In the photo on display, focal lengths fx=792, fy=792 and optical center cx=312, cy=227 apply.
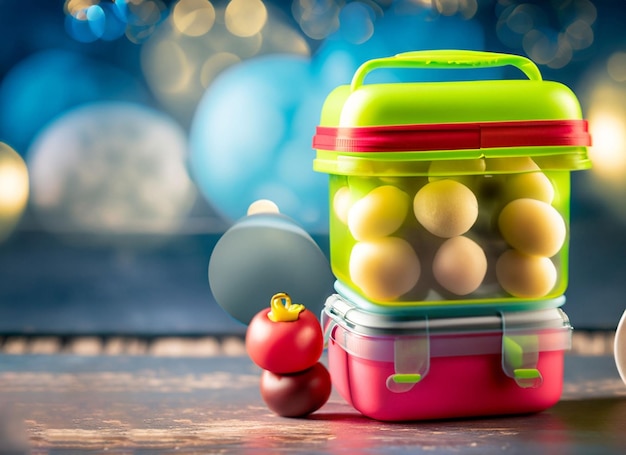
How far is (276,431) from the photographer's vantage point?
51.1 inches

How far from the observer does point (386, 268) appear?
1253 millimetres

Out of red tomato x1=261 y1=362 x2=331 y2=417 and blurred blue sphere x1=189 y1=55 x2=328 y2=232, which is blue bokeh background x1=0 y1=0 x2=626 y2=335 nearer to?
blurred blue sphere x1=189 y1=55 x2=328 y2=232

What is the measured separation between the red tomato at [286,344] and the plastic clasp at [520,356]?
1.00ft

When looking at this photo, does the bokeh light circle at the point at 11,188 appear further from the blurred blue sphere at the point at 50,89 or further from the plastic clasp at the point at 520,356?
the plastic clasp at the point at 520,356

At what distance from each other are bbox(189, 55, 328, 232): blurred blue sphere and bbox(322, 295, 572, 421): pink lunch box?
0.56 meters

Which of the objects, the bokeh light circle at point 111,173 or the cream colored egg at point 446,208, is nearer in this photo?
the cream colored egg at point 446,208

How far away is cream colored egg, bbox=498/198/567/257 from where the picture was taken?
4.18 ft

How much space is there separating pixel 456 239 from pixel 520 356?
22 cm

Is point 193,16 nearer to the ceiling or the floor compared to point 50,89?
nearer to the ceiling

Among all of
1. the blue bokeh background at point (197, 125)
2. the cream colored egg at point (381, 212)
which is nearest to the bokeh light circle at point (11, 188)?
the blue bokeh background at point (197, 125)

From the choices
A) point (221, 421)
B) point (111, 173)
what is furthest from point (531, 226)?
point (111, 173)

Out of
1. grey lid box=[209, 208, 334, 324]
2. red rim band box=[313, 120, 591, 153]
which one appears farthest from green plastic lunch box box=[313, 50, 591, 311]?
grey lid box=[209, 208, 334, 324]

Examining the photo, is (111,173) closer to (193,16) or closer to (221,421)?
(193,16)

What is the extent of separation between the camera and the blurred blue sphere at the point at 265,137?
1829 mm
